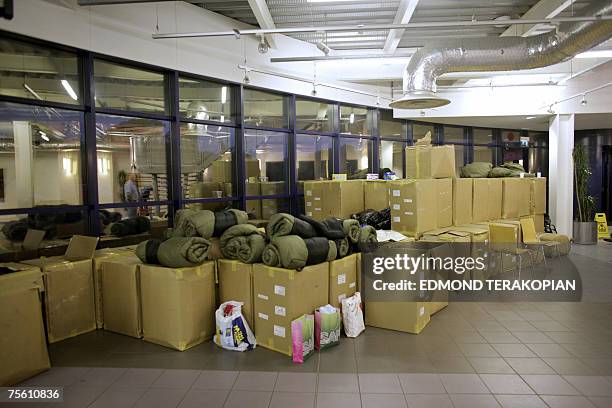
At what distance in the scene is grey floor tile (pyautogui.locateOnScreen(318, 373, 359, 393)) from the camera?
2.70 metres

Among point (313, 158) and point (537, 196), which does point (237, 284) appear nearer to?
point (313, 158)

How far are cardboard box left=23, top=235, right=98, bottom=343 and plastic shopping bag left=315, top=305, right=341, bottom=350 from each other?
2.12 meters

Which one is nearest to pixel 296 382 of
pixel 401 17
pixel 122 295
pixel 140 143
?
pixel 122 295

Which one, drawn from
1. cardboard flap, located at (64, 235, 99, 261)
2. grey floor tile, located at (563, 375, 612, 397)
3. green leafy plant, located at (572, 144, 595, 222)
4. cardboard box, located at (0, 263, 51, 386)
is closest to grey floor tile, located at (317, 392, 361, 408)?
grey floor tile, located at (563, 375, 612, 397)

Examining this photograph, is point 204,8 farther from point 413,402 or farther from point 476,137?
point 476,137

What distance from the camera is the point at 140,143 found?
4844mm

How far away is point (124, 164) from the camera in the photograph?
15.4ft

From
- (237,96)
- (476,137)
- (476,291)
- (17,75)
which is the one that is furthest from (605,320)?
(476,137)

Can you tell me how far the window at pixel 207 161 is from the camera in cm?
528

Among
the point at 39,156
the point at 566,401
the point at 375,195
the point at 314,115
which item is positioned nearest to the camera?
the point at 566,401

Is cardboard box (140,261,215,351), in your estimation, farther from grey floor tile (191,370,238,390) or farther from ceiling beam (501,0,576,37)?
ceiling beam (501,0,576,37)

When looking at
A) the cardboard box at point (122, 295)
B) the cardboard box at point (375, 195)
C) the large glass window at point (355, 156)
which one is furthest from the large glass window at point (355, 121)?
the cardboard box at point (122, 295)

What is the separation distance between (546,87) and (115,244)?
7865 mm

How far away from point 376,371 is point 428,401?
472 mm
